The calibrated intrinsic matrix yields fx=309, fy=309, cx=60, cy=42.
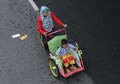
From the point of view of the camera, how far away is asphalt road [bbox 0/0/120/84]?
786 cm

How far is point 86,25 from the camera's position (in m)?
9.33

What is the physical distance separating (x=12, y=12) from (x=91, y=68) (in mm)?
3642

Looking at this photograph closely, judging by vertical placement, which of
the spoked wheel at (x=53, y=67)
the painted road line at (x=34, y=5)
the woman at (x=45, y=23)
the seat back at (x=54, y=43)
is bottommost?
the spoked wheel at (x=53, y=67)

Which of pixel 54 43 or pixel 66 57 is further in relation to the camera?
pixel 54 43

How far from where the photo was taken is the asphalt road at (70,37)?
7859 mm

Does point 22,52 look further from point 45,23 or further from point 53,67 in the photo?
point 53,67

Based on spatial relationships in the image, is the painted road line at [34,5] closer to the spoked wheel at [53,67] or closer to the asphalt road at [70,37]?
the asphalt road at [70,37]

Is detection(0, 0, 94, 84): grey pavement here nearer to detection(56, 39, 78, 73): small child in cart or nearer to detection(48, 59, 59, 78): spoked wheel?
detection(48, 59, 59, 78): spoked wheel

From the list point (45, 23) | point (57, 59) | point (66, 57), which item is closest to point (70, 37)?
point (45, 23)

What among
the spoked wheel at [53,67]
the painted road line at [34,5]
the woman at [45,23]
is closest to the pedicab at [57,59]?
the spoked wheel at [53,67]

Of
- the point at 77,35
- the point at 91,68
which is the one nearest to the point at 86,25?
the point at 77,35

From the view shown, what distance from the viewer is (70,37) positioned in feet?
29.3

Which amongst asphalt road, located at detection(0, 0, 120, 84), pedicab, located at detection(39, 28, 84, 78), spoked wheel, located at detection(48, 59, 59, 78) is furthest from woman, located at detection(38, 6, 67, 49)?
asphalt road, located at detection(0, 0, 120, 84)

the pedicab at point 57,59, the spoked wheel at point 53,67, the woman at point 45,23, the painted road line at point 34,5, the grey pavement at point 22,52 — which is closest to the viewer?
the pedicab at point 57,59
